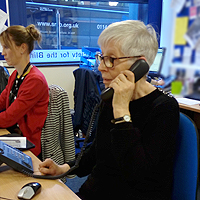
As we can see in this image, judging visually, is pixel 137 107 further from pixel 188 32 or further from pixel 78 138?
pixel 78 138

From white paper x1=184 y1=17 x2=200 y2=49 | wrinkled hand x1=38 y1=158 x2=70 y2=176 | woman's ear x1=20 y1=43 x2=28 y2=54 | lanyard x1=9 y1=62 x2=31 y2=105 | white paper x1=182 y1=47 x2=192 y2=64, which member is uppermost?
white paper x1=184 y1=17 x2=200 y2=49

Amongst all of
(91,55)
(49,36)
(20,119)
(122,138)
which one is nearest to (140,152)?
(122,138)

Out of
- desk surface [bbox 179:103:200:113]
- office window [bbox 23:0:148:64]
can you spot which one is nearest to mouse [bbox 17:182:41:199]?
desk surface [bbox 179:103:200:113]

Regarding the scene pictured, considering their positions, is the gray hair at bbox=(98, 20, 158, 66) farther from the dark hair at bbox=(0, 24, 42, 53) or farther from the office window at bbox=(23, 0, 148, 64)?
the office window at bbox=(23, 0, 148, 64)

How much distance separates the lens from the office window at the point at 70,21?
332cm

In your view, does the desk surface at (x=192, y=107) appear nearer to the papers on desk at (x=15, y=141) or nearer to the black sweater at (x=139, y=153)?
the black sweater at (x=139, y=153)

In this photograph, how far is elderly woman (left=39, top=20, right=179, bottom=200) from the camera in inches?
33.0

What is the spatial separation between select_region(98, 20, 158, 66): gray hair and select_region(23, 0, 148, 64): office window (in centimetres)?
252

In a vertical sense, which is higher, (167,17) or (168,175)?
(167,17)

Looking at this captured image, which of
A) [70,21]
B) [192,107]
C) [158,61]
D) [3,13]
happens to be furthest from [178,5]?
[70,21]

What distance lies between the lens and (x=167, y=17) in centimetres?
29

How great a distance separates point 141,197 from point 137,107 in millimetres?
336

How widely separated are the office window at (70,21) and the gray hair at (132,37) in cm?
252

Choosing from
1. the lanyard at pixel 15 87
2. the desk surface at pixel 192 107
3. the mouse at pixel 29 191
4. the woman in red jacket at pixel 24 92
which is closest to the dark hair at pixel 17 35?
the woman in red jacket at pixel 24 92
